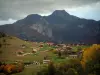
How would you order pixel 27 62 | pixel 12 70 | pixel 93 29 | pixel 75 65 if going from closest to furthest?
1. pixel 75 65
2. pixel 12 70
3. pixel 27 62
4. pixel 93 29

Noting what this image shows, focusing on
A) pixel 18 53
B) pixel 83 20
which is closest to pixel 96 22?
pixel 83 20

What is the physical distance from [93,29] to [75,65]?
4010 inches

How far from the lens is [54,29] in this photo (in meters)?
126

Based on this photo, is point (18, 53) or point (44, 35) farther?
point (44, 35)

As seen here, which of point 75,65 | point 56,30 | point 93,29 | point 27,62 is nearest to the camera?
point 75,65

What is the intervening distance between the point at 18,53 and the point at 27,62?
6.32 m

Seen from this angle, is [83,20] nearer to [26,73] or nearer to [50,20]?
[50,20]

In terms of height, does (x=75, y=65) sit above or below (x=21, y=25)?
below

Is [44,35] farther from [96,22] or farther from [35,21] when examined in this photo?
[96,22]

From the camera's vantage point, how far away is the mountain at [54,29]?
369ft

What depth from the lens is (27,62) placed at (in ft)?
86.6

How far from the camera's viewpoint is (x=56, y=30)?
126 meters

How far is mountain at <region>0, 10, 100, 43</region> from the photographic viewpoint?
11243 cm

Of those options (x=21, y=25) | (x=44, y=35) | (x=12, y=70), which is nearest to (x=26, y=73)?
(x=12, y=70)
